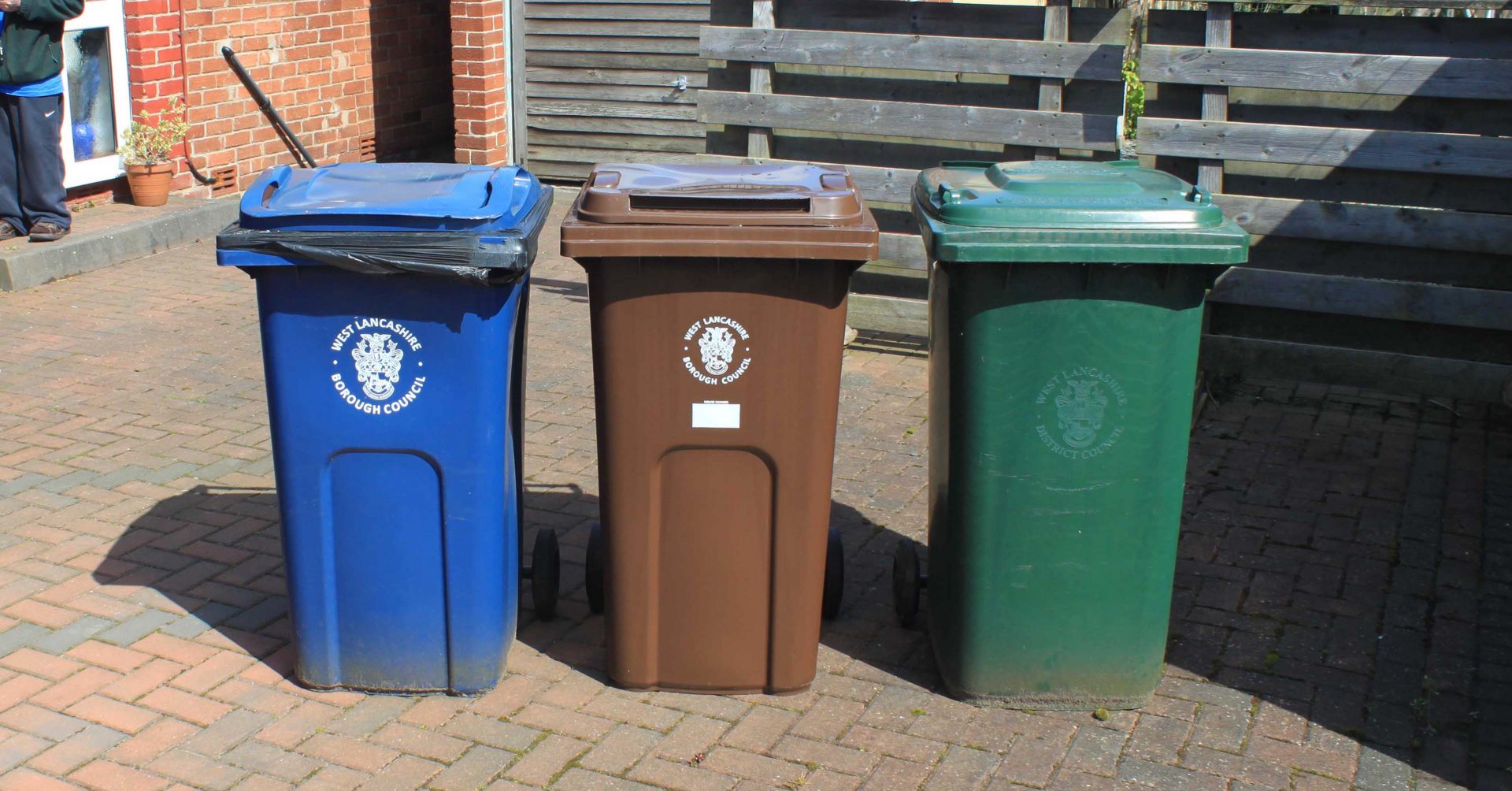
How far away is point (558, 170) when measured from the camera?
11352 millimetres

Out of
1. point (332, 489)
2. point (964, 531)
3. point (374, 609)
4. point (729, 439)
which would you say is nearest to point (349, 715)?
point (374, 609)

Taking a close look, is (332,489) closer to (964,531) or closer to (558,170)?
(964,531)

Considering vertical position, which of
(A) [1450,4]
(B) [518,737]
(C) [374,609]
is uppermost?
(A) [1450,4]

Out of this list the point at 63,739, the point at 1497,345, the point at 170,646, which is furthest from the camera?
the point at 1497,345

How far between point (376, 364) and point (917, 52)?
4.33m

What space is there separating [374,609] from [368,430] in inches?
21.3

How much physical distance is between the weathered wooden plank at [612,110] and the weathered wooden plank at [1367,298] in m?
5.04

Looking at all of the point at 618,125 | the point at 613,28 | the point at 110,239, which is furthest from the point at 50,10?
the point at 618,125

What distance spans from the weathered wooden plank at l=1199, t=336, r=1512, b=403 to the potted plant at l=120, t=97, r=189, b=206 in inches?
260

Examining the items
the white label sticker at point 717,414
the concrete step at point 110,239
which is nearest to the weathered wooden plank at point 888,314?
the white label sticker at point 717,414

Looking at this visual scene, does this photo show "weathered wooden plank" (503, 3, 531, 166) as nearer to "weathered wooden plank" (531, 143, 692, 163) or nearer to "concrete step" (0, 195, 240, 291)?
"weathered wooden plank" (531, 143, 692, 163)

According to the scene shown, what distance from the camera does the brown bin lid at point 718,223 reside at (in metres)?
3.71

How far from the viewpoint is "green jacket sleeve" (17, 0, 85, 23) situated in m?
7.81

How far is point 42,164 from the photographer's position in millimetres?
8172
